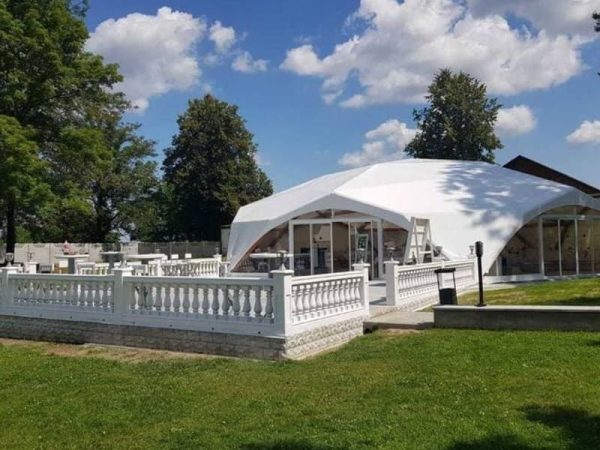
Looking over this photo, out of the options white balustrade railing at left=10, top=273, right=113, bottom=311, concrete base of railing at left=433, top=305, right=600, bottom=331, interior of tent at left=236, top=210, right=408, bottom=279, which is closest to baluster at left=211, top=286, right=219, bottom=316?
white balustrade railing at left=10, top=273, right=113, bottom=311

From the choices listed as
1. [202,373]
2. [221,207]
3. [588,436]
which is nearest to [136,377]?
[202,373]

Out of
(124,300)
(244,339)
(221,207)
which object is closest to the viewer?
(244,339)

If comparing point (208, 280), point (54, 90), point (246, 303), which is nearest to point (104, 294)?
point (208, 280)

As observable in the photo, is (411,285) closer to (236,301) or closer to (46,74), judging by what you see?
(236,301)

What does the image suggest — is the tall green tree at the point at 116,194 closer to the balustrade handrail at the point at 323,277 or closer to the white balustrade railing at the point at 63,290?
the white balustrade railing at the point at 63,290

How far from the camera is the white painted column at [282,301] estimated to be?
7559mm

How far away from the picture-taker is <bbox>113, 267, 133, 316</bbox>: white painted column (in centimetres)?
932

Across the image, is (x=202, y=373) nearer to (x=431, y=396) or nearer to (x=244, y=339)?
(x=244, y=339)

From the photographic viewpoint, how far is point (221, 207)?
44844 millimetres

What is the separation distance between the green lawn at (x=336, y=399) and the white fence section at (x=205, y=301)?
626mm

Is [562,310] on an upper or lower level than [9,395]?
upper

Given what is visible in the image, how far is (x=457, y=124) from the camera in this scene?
5488 cm

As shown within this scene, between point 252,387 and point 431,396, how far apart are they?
1.85 m

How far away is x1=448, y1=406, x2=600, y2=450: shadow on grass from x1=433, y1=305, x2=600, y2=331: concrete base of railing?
11.1 ft
